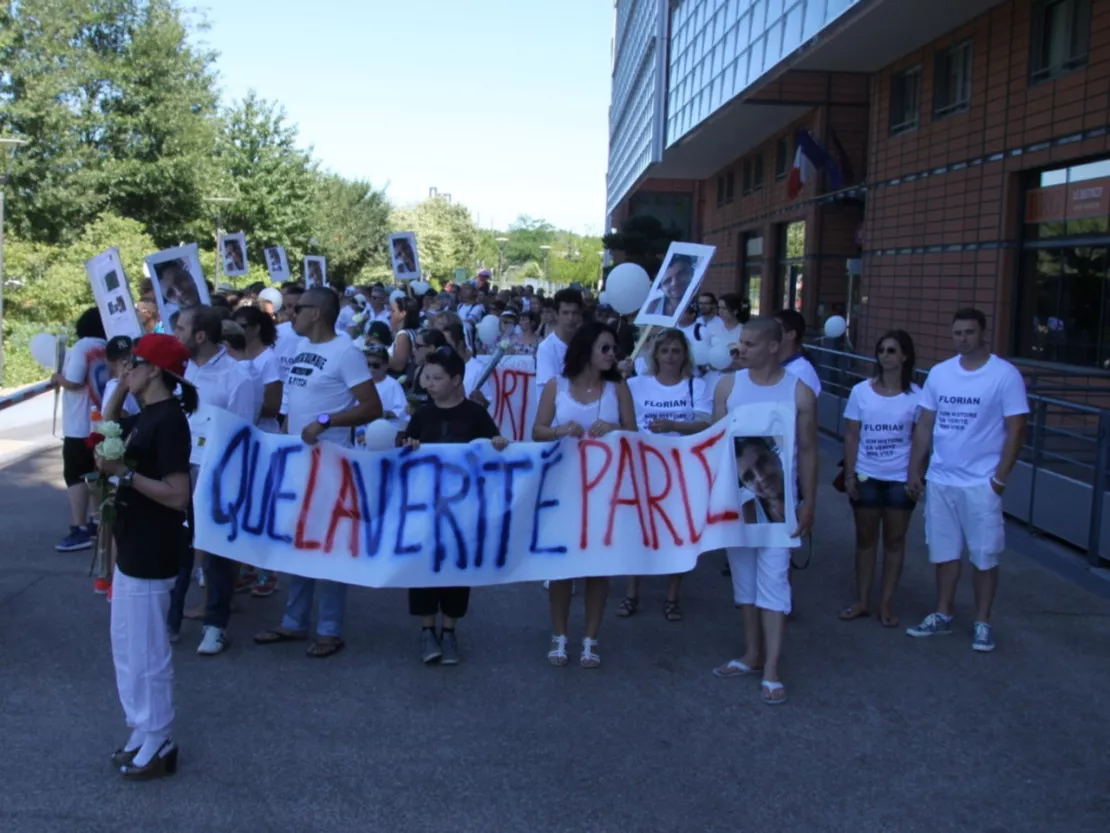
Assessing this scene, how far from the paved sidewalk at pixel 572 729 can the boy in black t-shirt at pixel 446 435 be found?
0.16 m

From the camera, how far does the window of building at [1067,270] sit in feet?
42.0

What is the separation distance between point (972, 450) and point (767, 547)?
4.99 ft

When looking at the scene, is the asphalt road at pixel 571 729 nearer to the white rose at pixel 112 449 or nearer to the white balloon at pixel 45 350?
the white rose at pixel 112 449

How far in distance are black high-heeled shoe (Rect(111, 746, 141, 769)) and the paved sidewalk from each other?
5 centimetres

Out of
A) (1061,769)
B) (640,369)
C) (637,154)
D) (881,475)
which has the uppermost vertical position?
(637,154)

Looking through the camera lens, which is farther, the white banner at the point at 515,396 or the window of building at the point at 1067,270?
the window of building at the point at 1067,270

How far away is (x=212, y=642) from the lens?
636 cm

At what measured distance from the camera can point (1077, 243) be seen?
1330 cm

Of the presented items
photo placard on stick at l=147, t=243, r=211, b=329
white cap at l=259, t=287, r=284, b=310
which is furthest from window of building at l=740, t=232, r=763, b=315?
photo placard on stick at l=147, t=243, r=211, b=329

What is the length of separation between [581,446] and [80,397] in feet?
13.6

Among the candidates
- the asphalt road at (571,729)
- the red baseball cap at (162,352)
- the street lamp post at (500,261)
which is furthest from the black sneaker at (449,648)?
the street lamp post at (500,261)

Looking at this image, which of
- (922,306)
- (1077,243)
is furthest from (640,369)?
(922,306)

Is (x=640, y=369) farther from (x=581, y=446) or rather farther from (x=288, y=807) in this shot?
(x=288, y=807)

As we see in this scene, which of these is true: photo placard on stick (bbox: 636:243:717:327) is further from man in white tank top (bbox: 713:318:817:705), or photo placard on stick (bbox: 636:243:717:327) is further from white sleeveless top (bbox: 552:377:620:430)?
man in white tank top (bbox: 713:318:817:705)
